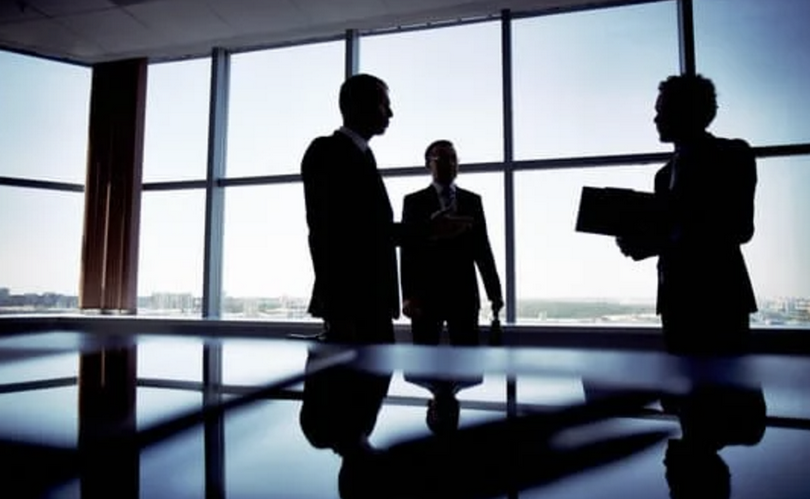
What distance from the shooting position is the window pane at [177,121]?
209 inches

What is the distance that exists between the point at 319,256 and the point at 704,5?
A: 4176mm

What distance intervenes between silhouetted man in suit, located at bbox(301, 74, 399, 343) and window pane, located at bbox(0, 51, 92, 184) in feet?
16.5

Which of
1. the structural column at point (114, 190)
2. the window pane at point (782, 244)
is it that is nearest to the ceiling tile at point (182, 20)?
the structural column at point (114, 190)

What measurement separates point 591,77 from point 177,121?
3.98 metres

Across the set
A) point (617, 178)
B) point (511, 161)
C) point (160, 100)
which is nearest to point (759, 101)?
point (617, 178)

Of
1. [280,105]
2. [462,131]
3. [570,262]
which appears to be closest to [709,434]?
[570,262]

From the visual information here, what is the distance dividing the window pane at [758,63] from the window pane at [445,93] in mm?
1632

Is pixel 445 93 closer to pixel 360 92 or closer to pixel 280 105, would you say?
pixel 280 105

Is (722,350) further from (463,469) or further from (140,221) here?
(140,221)

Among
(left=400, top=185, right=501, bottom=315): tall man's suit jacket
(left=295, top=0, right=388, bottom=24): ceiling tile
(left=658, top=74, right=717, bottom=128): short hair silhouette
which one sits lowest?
(left=400, top=185, right=501, bottom=315): tall man's suit jacket

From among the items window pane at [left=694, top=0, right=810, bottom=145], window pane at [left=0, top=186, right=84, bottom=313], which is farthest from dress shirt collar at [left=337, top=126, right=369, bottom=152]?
window pane at [left=0, top=186, right=84, bottom=313]

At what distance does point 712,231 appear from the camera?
152 centimetres

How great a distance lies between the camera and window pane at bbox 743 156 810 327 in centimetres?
385

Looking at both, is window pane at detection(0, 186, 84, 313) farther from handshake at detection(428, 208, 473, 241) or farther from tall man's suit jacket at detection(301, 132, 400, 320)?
handshake at detection(428, 208, 473, 241)
